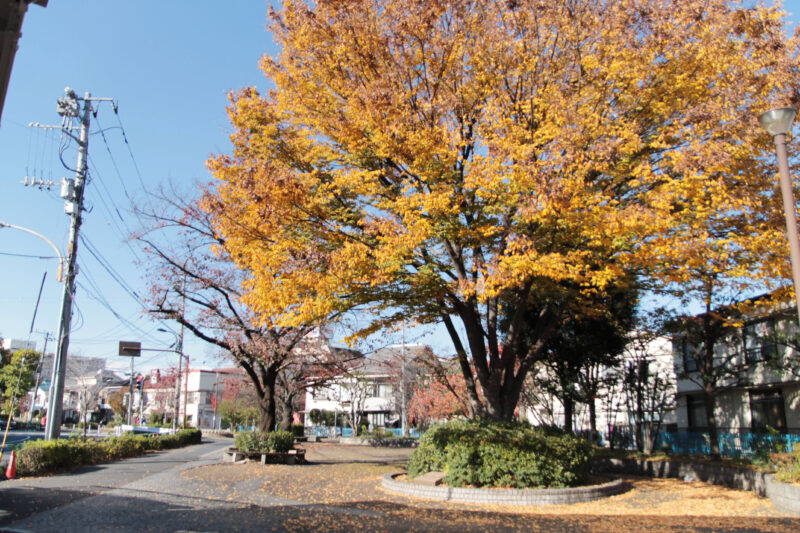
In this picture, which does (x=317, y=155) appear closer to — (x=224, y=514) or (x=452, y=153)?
(x=452, y=153)

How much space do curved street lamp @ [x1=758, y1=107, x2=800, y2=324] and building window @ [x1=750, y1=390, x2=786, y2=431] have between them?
17.4 m

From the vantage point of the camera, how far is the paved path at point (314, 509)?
7559mm

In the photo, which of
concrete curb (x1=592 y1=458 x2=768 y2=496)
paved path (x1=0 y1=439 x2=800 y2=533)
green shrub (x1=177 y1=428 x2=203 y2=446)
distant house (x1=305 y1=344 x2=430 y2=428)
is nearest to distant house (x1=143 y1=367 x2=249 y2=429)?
distant house (x1=305 y1=344 x2=430 y2=428)

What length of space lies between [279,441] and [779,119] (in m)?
16.2

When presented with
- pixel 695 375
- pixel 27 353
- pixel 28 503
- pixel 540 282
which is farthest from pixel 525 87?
pixel 27 353

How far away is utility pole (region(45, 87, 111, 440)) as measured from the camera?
14.5 metres

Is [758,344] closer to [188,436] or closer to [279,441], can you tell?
[279,441]

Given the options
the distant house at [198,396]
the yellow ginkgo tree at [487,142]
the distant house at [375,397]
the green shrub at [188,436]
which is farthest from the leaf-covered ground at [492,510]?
the distant house at [198,396]

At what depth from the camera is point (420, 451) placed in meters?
12.2

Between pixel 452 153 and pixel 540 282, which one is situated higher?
pixel 452 153

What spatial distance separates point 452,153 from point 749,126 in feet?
17.5

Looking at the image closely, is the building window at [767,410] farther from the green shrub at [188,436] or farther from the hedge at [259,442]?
the green shrub at [188,436]

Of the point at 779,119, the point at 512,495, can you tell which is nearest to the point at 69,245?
the point at 512,495

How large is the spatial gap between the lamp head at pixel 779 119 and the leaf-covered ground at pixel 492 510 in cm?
559
